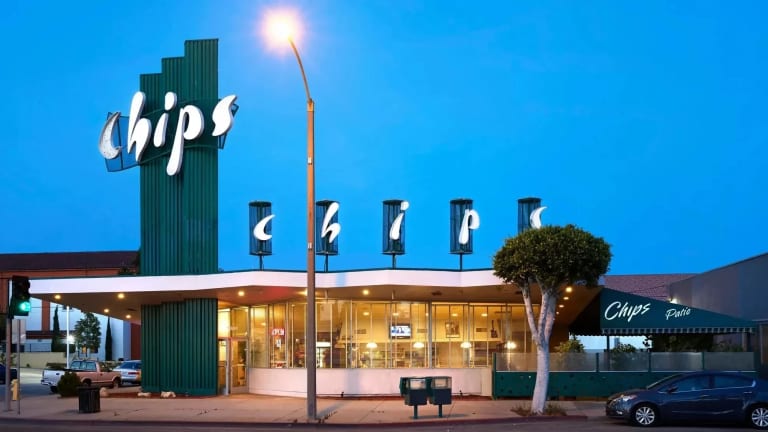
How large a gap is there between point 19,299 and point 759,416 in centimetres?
2044

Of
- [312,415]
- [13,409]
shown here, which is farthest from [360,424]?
[13,409]

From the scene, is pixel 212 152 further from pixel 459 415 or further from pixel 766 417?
pixel 766 417

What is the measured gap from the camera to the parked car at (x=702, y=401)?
71.6ft

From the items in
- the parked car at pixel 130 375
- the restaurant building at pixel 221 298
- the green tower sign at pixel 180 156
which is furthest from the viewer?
the parked car at pixel 130 375

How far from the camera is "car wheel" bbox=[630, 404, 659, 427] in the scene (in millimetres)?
22142

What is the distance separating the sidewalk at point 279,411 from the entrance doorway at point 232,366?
2097 millimetres

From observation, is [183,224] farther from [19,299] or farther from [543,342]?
[543,342]

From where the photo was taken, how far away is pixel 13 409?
96.3 feet

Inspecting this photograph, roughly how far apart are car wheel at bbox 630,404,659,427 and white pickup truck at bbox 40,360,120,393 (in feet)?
89.4

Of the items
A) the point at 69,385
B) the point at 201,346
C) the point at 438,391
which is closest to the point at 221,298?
the point at 201,346

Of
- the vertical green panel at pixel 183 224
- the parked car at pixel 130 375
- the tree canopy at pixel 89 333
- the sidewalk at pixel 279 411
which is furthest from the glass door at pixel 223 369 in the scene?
the tree canopy at pixel 89 333

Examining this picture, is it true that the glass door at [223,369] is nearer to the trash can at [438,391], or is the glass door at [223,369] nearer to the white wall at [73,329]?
the trash can at [438,391]

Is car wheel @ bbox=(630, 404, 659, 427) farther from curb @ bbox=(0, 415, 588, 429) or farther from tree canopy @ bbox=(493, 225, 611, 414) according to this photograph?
tree canopy @ bbox=(493, 225, 611, 414)

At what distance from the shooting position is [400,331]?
1318 inches
